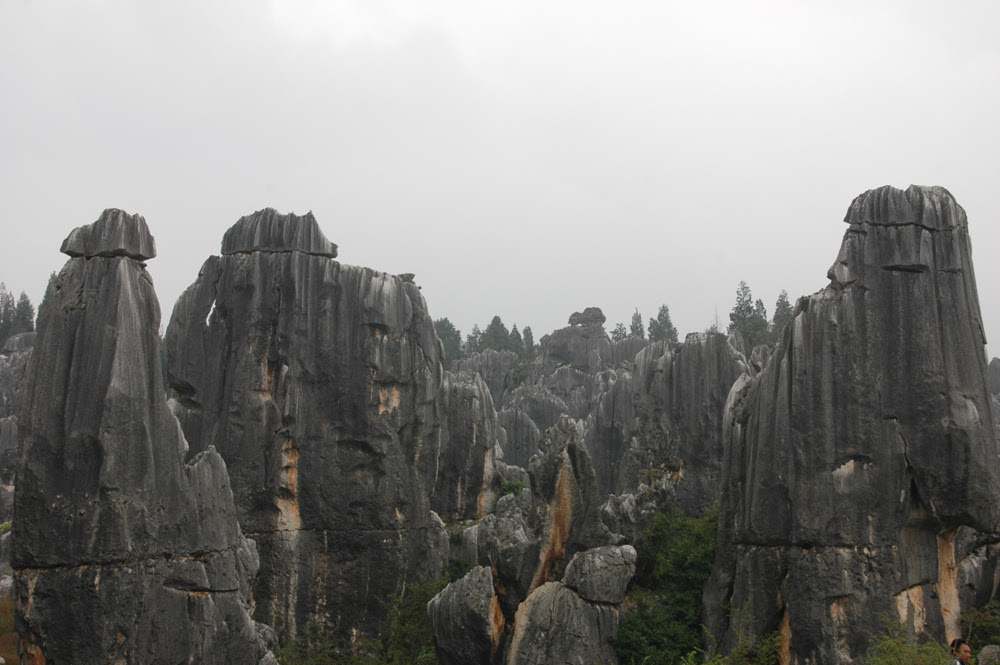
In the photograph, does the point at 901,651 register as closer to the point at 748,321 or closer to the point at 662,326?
the point at 748,321

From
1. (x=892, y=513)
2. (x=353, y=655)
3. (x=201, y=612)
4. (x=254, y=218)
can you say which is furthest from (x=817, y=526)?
(x=254, y=218)

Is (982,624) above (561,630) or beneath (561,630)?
above

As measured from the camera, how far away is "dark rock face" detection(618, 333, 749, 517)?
3378 centimetres

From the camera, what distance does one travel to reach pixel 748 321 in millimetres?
80688

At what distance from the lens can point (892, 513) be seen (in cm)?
1723

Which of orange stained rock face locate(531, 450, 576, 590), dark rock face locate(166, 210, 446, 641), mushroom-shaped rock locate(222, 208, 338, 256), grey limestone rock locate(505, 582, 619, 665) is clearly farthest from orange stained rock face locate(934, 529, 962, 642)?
mushroom-shaped rock locate(222, 208, 338, 256)

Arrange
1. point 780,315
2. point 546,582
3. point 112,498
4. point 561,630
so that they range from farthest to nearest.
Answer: point 780,315 < point 546,582 < point 561,630 < point 112,498

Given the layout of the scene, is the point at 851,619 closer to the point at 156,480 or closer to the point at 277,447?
the point at 156,480

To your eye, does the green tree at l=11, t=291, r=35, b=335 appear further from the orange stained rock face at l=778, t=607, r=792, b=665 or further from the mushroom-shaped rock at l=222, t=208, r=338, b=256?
the orange stained rock face at l=778, t=607, r=792, b=665

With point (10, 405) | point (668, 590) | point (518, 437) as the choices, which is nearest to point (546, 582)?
point (668, 590)

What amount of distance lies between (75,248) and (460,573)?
→ 15633mm

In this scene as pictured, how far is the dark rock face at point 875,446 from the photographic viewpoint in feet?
55.6

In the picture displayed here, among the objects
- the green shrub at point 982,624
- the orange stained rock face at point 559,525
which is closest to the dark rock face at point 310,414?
the orange stained rock face at point 559,525

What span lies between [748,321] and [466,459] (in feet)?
164
